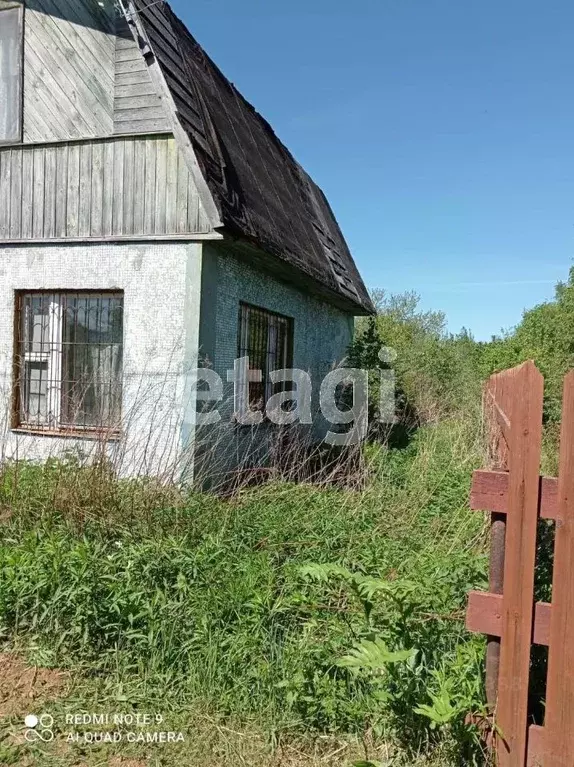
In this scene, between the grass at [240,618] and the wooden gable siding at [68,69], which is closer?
the grass at [240,618]

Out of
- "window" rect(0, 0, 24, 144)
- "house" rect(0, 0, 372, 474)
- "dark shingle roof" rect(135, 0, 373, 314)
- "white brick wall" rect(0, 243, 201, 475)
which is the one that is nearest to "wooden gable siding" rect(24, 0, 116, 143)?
"house" rect(0, 0, 372, 474)

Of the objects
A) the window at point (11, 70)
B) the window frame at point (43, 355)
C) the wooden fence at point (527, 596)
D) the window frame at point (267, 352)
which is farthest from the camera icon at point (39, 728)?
the window at point (11, 70)

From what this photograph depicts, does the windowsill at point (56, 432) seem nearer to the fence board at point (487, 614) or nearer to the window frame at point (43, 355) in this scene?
the window frame at point (43, 355)

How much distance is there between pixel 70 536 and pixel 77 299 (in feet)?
12.9

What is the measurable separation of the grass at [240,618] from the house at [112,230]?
1.89m

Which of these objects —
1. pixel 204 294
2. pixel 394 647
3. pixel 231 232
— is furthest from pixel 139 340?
pixel 394 647

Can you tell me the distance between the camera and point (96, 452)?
15.5 ft

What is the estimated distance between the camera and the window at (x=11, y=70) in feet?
24.1

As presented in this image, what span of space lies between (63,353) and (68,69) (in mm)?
3424

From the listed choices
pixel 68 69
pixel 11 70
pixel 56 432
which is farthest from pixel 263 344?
pixel 11 70

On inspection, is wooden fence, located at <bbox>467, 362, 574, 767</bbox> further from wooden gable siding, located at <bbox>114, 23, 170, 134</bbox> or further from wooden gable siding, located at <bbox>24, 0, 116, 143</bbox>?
wooden gable siding, located at <bbox>24, 0, 116, 143</bbox>

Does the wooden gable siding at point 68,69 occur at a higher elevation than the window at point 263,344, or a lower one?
higher

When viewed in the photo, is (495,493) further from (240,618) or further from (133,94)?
(133,94)

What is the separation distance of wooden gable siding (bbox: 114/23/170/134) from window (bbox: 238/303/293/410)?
2.47m
